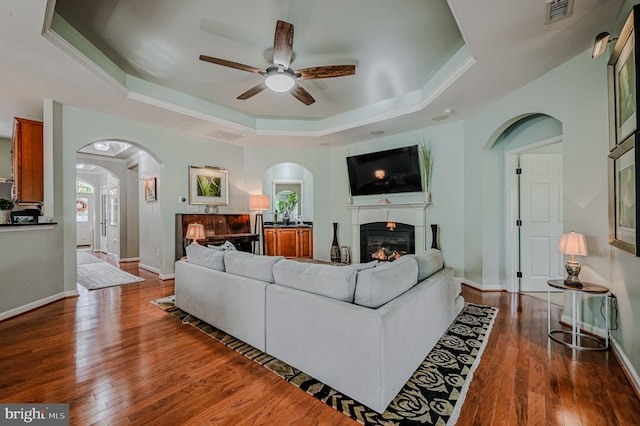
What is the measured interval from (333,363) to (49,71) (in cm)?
406

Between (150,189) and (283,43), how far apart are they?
4838mm

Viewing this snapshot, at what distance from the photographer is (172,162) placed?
519 cm

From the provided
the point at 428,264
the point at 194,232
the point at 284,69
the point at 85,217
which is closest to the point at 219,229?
the point at 194,232

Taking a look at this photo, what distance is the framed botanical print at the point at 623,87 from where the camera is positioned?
71.8 inches

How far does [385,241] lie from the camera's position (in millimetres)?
5629

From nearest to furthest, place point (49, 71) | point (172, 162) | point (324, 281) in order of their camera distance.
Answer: point (324, 281) → point (49, 71) → point (172, 162)

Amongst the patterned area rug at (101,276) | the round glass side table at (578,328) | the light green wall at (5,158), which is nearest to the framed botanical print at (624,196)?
the round glass side table at (578,328)

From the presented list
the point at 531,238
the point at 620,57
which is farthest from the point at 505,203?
the point at 620,57

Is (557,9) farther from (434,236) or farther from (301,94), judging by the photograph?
(434,236)

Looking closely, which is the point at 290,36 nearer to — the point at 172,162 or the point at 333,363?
the point at 333,363

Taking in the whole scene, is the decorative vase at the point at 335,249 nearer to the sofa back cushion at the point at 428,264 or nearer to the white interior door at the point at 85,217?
the sofa back cushion at the point at 428,264

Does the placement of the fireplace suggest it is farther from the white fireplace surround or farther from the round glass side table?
the round glass side table

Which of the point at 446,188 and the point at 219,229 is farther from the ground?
the point at 446,188

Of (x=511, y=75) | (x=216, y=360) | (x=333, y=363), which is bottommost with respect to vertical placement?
(x=216, y=360)
